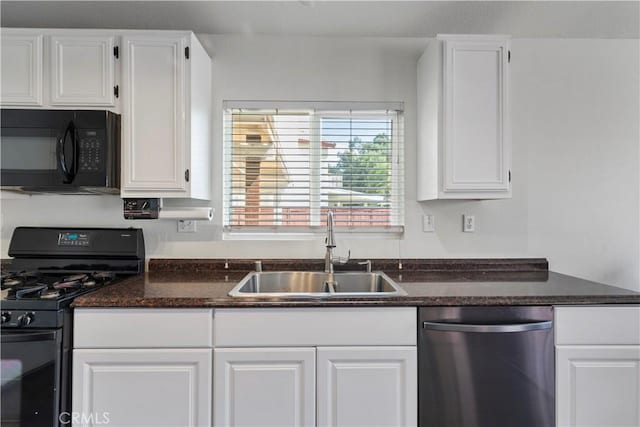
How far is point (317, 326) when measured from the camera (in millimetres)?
1421

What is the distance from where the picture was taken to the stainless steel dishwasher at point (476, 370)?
1406 mm

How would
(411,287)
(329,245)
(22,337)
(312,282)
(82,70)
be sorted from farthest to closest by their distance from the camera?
(312,282), (329,245), (82,70), (411,287), (22,337)

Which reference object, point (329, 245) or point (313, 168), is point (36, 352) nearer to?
point (329, 245)

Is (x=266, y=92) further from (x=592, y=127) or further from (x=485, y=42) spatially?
(x=592, y=127)

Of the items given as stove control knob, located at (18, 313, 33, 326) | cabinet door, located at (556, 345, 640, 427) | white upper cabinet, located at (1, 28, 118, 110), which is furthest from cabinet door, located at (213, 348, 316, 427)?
white upper cabinet, located at (1, 28, 118, 110)

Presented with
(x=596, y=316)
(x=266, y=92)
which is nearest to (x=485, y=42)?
(x=266, y=92)

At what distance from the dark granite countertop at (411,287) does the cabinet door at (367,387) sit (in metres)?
0.21

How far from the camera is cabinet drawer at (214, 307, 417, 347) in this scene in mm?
1410

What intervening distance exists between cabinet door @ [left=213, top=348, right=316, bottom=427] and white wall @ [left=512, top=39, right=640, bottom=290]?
162cm

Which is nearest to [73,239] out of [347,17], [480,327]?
[347,17]

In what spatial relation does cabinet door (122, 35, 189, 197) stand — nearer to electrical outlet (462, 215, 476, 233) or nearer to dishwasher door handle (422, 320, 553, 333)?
dishwasher door handle (422, 320, 553, 333)

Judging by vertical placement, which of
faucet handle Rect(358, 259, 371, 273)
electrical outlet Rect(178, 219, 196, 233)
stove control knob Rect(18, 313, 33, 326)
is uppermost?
electrical outlet Rect(178, 219, 196, 233)

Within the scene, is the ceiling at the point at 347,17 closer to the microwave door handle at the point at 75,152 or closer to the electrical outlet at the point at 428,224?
the microwave door handle at the point at 75,152

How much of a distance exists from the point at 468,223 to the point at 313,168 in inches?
39.8
